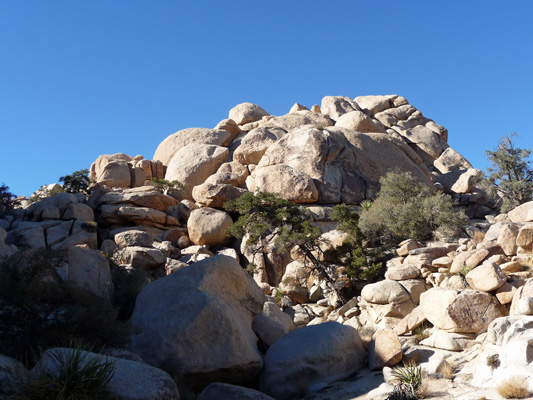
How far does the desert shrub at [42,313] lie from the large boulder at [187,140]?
32.8 m

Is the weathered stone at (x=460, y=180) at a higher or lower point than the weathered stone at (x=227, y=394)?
higher

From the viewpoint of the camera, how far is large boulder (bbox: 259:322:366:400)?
13867 millimetres

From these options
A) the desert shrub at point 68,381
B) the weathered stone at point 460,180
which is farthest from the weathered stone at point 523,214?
the desert shrub at point 68,381

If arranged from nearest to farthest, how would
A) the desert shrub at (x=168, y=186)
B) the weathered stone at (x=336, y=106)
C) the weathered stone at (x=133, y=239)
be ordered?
the weathered stone at (x=133, y=239), the desert shrub at (x=168, y=186), the weathered stone at (x=336, y=106)

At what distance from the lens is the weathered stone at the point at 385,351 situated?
1441 cm

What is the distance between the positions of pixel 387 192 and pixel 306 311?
10.3 metres

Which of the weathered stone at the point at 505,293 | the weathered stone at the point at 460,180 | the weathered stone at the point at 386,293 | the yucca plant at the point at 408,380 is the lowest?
the yucca plant at the point at 408,380

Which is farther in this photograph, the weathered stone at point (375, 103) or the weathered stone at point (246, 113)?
the weathered stone at point (375, 103)

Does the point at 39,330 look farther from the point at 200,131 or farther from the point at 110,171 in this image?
the point at 200,131

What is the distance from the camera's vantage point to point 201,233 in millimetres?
32156

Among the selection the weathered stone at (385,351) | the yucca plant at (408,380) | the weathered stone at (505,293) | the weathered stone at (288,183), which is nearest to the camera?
the yucca plant at (408,380)

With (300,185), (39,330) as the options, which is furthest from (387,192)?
(39,330)

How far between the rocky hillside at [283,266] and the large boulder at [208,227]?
97mm

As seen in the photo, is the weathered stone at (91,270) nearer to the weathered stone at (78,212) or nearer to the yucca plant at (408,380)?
the yucca plant at (408,380)
